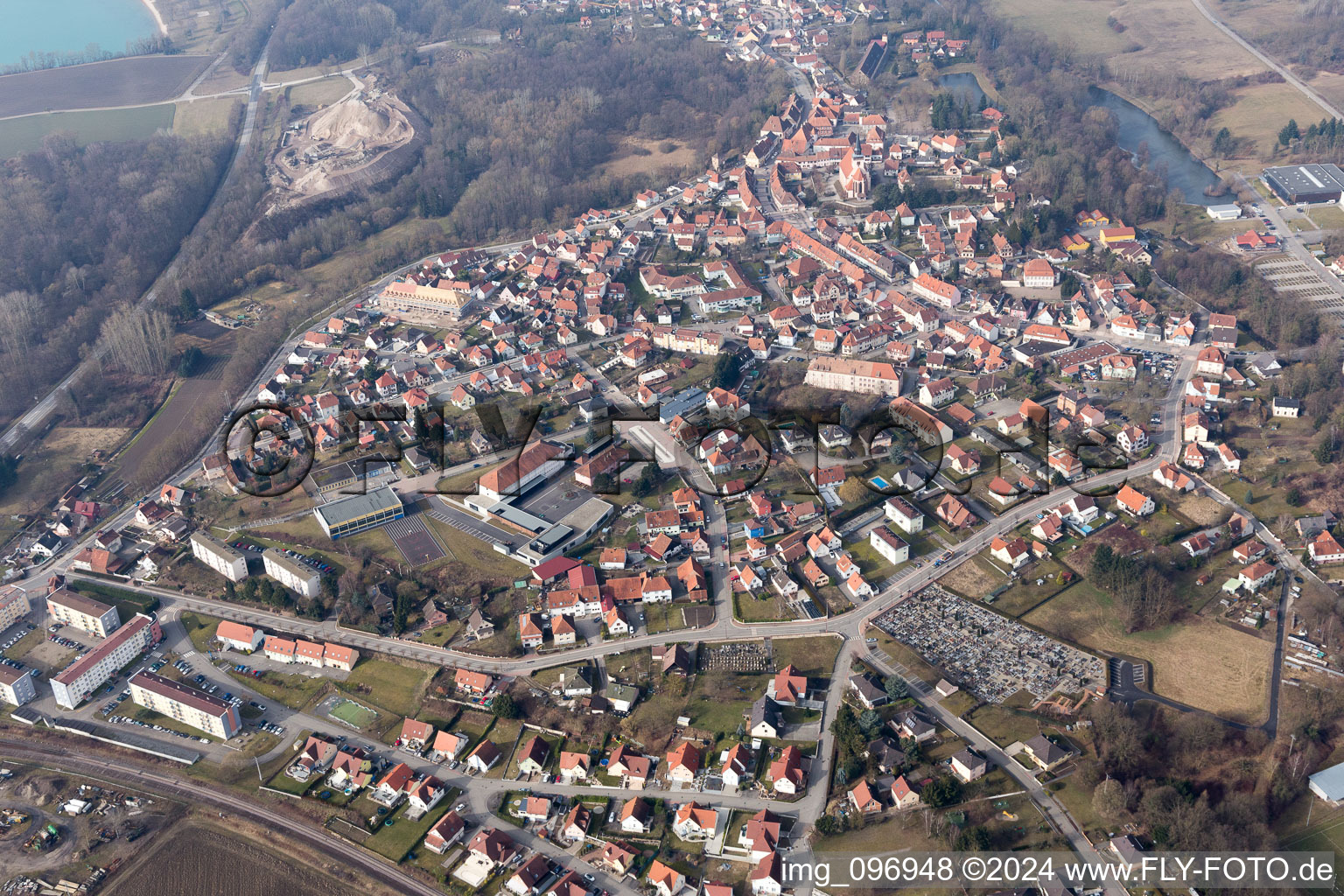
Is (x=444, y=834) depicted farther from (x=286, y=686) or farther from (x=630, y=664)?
(x=286, y=686)

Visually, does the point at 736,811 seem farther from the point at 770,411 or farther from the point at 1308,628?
the point at 770,411

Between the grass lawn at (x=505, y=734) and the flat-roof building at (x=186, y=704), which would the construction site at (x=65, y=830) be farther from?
the grass lawn at (x=505, y=734)

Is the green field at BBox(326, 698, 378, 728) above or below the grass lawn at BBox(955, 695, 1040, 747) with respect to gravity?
below

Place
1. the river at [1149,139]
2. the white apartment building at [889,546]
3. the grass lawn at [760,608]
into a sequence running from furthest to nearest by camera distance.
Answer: the river at [1149,139] → the white apartment building at [889,546] → the grass lawn at [760,608]

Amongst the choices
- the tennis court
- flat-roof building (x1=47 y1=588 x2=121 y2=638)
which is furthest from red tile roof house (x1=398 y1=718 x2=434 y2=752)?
flat-roof building (x1=47 y1=588 x2=121 y2=638)

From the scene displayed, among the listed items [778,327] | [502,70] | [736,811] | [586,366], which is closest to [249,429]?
[586,366]

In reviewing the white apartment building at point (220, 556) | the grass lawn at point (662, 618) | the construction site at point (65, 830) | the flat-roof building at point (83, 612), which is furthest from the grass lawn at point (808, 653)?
the flat-roof building at point (83, 612)

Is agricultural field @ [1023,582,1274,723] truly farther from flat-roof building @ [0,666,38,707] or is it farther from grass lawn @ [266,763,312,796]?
flat-roof building @ [0,666,38,707]
